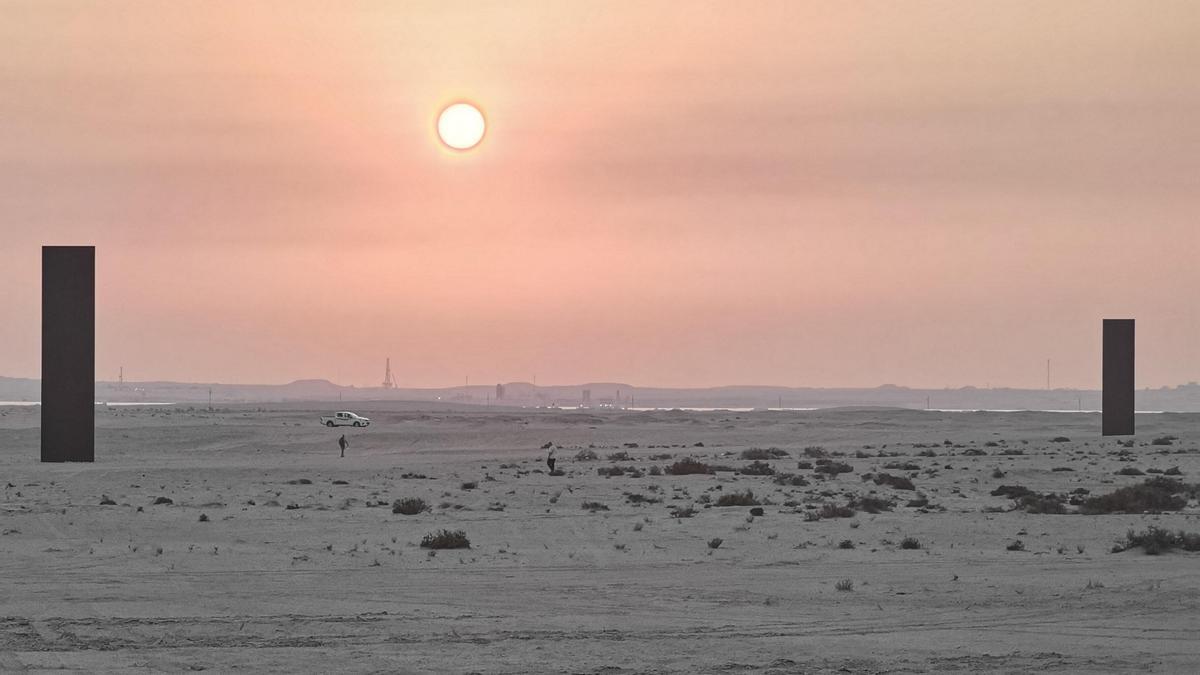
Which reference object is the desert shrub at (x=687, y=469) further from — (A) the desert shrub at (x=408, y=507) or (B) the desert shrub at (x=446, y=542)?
(B) the desert shrub at (x=446, y=542)

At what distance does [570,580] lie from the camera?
837 inches

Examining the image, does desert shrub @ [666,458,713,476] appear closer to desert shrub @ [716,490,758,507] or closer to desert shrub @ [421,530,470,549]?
desert shrub @ [716,490,758,507]

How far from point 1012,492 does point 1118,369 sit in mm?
33798

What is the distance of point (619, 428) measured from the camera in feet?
345

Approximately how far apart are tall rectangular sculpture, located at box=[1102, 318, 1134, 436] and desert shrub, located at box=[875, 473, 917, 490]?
27931 millimetres

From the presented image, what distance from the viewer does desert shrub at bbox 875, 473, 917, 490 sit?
134ft

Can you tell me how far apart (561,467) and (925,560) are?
3006 cm

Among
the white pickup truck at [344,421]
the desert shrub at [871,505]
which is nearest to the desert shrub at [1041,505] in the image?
the desert shrub at [871,505]

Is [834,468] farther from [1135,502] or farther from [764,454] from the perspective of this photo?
[1135,502]

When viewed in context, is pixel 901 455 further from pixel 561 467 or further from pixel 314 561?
pixel 314 561

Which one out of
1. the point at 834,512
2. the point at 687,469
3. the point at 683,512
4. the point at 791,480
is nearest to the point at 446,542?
the point at 683,512

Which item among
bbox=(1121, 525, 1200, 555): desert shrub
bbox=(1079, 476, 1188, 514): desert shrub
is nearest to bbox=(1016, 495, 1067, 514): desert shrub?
bbox=(1079, 476, 1188, 514): desert shrub

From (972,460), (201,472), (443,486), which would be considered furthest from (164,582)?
(972,460)

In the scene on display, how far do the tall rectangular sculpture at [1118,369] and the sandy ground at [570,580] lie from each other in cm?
2287
